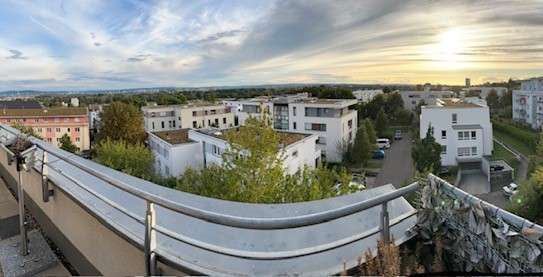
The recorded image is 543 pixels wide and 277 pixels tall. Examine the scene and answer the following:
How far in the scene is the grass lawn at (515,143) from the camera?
76.8 ft

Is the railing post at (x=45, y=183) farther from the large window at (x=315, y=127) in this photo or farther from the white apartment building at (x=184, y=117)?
the white apartment building at (x=184, y=117)

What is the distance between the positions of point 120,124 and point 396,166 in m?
16.3

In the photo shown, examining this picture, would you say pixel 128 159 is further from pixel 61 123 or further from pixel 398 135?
pixel 398 135

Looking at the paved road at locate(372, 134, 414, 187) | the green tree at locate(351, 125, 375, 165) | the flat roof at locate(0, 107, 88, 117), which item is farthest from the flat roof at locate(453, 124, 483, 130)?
the flat roof at locate(0, 107, 88, 117)

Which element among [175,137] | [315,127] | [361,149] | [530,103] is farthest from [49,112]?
[530,103]

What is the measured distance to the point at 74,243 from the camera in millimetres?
1884

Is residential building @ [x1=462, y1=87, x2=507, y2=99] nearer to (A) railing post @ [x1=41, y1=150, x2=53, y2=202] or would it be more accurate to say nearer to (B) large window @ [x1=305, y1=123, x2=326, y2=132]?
(B) large window @ [x1=305, y1=123, x2=326, y2=132]

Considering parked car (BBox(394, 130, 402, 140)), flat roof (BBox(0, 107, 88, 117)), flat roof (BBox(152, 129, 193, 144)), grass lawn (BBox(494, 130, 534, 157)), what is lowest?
grass lawn (BBox(494, 130, 534, 157))

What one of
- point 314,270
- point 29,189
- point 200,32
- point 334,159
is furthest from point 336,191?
point 334,159

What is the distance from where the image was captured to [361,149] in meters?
21.3

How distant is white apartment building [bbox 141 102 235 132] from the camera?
96.3 feet

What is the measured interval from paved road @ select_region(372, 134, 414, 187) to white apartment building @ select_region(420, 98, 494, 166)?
6.82 ft

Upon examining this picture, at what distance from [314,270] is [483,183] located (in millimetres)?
19980

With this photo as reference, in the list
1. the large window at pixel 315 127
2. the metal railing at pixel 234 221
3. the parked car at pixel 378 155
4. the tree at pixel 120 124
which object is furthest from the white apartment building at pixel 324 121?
the metal railing at pixel 234 221
